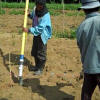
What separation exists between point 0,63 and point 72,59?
1.60 m

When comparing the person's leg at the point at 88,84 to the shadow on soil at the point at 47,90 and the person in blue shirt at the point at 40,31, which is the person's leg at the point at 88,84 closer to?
the shadow on soil at the point at 47,90

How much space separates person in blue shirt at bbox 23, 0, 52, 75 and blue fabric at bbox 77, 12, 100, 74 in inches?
71.4

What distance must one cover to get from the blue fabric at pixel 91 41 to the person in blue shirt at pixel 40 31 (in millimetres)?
1814

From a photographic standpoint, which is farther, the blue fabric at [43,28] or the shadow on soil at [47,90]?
the blue fabric at [43,28]

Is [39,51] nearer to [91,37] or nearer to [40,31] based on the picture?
[40,31]

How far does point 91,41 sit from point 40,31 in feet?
6.66

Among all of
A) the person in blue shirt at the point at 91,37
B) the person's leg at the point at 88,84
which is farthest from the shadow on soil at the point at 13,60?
the person in blue shirt at the point at 91,37

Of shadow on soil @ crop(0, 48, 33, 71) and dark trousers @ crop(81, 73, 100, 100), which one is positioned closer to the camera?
dark trousers @ crop(81, 73, 100, 100)

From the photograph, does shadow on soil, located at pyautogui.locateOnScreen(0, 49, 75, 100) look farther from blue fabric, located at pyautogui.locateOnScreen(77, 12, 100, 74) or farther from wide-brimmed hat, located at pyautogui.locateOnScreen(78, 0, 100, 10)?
wide-brimmed hat, located at pyautogui.locateOnScreen(78, 0, 100, 10)

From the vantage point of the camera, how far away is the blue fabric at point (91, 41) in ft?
11.2

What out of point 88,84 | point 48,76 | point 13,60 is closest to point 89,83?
point 88,84

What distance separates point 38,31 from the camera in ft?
17.5

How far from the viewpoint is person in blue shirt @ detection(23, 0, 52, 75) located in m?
5.36

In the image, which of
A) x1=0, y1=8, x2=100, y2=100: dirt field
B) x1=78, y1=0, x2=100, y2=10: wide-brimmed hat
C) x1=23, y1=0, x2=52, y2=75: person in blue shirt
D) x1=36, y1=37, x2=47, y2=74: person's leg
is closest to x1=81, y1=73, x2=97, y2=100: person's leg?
x1=78, y1=0, x2=100, y2=10: wide-brimmed hat
